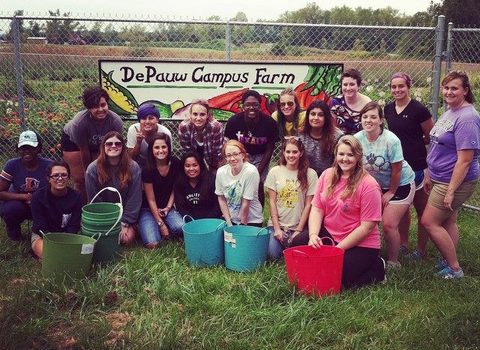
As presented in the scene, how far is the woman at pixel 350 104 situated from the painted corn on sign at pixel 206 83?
1.47m

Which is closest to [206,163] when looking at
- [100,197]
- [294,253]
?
[100,197]

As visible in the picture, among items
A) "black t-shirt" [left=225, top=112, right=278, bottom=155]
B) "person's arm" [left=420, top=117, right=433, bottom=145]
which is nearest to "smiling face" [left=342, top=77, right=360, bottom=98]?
"person's arm" [left=420, top=117, right=433, bottom=145]

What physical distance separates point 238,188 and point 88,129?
1695 mm

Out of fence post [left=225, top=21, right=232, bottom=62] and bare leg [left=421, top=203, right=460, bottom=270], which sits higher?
fence post [left=225, top=21, right=232, bottom=62]

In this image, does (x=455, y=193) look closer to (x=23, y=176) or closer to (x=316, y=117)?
(x=316, y=117)

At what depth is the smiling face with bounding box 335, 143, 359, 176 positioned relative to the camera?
4.18 m

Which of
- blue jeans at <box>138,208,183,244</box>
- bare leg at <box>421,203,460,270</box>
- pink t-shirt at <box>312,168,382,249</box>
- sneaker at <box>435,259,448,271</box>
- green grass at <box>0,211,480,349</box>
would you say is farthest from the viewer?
blue jeans at <box>138,208,183,244</box>

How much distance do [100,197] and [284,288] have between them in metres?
2.17

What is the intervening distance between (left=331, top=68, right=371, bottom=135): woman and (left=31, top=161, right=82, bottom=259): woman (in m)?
2.65

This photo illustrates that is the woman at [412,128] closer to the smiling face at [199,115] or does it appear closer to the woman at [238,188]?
the woman at [238,188]

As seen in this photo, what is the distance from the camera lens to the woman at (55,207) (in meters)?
4.71

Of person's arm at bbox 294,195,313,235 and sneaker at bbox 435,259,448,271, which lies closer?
sneaker at bbox 435,259,448,271

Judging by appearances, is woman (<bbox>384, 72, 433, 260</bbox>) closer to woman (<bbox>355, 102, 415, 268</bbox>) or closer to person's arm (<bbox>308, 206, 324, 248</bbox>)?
woman (<bbox>355, 102, 415, 268</bbox>)

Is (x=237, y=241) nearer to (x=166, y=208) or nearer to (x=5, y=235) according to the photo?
(x=166, y=208)
